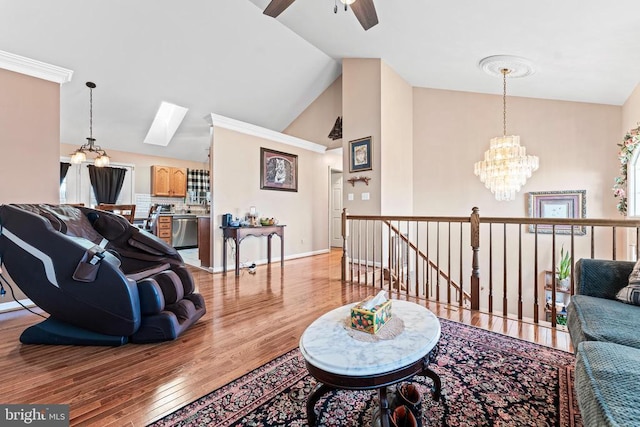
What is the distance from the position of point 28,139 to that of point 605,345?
190 inches

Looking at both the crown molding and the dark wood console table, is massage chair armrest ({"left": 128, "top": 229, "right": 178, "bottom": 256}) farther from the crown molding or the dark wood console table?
the crown molding

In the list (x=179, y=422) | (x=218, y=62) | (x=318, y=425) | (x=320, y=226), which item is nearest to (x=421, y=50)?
(x=218, y=62)

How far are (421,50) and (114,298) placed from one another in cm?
440

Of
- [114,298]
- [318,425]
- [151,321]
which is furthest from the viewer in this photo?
[151,321]

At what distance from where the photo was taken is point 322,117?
6465 mm

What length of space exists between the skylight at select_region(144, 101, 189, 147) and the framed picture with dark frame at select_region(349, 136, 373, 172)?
3.65 metres

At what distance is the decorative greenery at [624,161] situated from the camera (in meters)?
3.17

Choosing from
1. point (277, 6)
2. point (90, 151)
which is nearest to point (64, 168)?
point (90, 151)

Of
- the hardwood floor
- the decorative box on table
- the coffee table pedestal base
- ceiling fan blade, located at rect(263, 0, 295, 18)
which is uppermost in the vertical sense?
ceiling fan blade, located at rect(263, 0, 295, 18)

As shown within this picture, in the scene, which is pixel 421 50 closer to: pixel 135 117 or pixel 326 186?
pixel 326 186

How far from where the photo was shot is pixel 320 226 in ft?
21.2

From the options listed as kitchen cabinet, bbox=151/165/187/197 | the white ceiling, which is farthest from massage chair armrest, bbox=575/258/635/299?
kitchen cabinet, bbox=151/165/187/197

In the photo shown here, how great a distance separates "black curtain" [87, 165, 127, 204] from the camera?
6.35 m

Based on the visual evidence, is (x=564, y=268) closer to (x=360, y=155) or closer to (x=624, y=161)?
(x=624, y=161)
